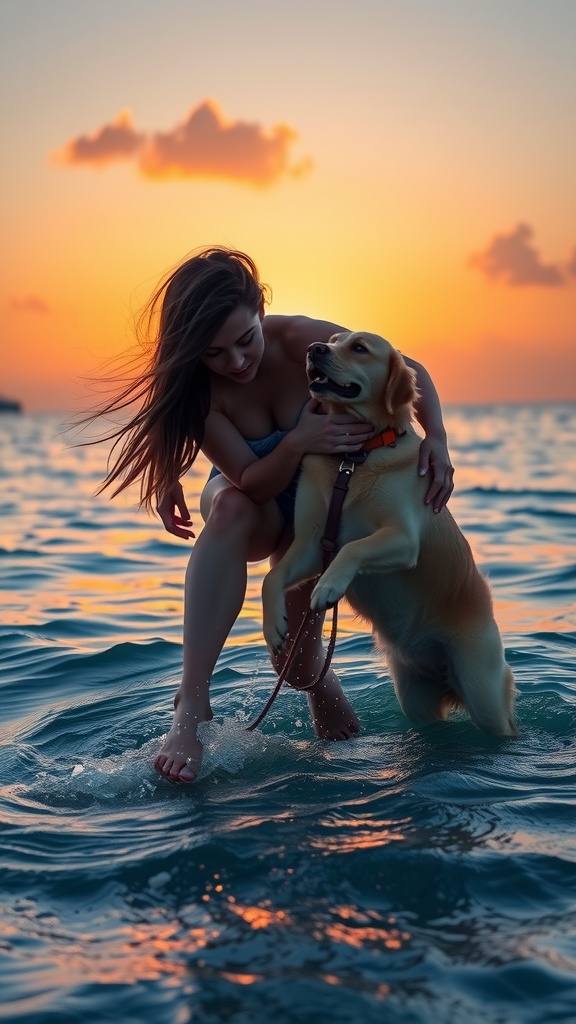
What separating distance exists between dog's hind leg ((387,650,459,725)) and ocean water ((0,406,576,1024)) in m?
0.11

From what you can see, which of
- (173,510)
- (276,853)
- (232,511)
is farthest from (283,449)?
(276,853)

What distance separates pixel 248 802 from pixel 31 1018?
1.12 m

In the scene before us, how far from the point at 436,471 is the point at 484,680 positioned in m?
0.77

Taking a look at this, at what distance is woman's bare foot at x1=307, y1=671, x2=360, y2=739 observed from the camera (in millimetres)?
3895

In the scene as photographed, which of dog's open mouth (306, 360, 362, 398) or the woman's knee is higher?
dog's open mouth (306, 360, 362, 398)

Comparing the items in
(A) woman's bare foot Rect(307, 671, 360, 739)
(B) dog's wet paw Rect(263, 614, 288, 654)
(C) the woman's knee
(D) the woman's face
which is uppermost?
(D) the woman's face

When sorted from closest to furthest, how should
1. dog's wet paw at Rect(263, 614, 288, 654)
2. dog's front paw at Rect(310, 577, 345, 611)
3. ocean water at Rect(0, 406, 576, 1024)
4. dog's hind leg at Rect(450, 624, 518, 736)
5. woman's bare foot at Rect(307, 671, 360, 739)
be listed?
ocean water at Rect(0, 406, 576, 1024) < dog's front paw at Rect(310, 577, 345, 611) < dog's wet paw at Rect(263, 614, 288, 654) < dog's hind leg at Rect(450, 624, 518, 736) < woman's bare foot at Rect(307, 671, 360, 739)

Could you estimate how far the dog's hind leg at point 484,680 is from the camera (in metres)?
3.74

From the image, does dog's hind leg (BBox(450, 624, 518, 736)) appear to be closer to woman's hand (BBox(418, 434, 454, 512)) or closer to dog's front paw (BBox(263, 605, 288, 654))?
woman's hand (BBox(418, 434, 454, 512))

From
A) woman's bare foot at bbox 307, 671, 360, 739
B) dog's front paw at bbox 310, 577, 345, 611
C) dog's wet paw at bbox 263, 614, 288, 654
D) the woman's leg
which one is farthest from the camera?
woman's bare foot at bbox 307, 671, 360, 739

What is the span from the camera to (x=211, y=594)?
357cm

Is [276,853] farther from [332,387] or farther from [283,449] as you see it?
[332,387]

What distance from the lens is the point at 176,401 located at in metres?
3.66

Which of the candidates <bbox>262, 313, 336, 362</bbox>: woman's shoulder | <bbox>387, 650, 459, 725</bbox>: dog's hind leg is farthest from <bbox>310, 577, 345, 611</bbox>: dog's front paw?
<bbox>262, 313, 336, 362</bbox>: woman's shoulder
